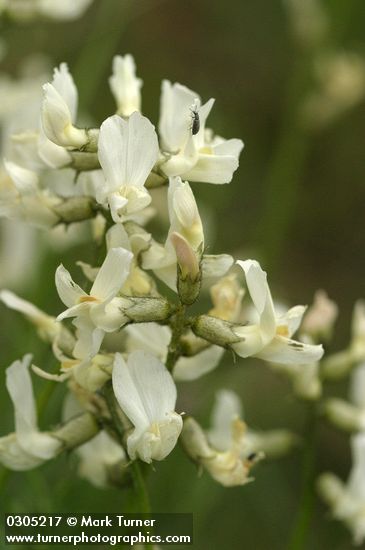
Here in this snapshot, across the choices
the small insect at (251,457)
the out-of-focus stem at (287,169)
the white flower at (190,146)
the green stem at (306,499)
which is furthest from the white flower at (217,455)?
the out-of-focus stem at (287,169)

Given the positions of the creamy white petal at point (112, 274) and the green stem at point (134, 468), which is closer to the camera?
the creamy white petal at point (112, 274)

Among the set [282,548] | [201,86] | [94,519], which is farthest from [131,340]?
[201,86]

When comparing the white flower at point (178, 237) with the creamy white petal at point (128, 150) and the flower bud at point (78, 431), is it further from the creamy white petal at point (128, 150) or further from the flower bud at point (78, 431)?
the flower bud at point (78, 431)

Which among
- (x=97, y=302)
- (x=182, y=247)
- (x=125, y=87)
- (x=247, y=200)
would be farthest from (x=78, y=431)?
(x=247, y=200)

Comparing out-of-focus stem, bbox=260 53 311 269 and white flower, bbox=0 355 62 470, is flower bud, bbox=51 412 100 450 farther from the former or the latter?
out-of-focus stem, bbox=260 53 311 269

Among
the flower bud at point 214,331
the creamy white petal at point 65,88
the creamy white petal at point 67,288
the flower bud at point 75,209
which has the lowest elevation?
the flower bud at point 214,331

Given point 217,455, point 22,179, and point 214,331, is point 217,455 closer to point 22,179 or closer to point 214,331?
point 214,331

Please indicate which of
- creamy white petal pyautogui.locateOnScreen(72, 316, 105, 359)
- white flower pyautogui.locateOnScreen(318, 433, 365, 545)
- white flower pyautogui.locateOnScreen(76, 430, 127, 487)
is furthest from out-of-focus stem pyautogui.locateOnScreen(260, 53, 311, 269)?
creamy white petal pyautogui.locateOnScreen(72, 316, 105, 359)

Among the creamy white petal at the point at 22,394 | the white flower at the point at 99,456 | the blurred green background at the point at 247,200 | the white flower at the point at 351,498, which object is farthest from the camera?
the blurred green background at the point at 247,200
